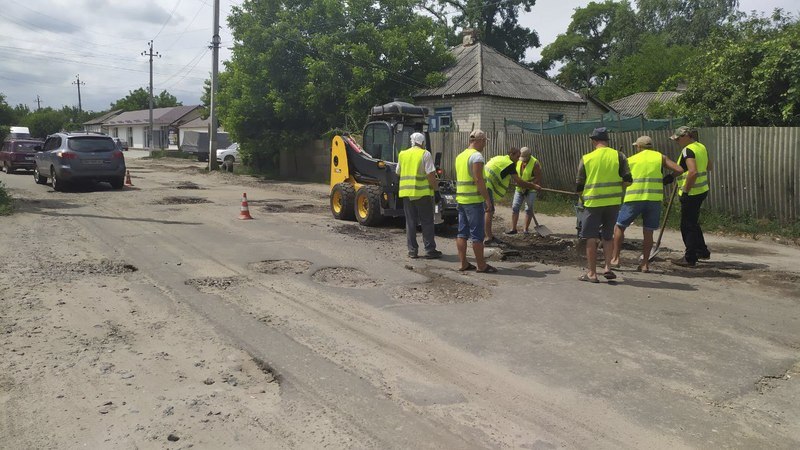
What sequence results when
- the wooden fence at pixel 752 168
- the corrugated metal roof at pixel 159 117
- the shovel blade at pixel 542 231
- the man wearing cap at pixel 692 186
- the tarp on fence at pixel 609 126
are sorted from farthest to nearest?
1. the corrugated metal roof at pixel 159 117
2. the tarp on fence at pixel 609 126
3. the wooden fence at pixel 752 168
4. the shovel blade at pixel 542 231
5. the man wearing cap at pixel 692 186

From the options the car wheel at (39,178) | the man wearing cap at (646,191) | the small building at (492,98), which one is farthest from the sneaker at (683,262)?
the car wheel at (39,178)

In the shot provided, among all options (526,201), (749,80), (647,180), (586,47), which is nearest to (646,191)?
(647,180)

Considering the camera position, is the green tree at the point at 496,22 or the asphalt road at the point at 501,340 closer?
the asphalt road at the point at 501,340

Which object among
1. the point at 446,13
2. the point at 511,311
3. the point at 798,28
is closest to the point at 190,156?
the point at 446,13

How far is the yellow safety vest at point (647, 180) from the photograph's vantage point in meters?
7.57

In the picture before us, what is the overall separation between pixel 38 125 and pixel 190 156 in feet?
144

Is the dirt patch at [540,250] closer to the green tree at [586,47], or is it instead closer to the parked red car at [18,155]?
the parked red car at [18,155]

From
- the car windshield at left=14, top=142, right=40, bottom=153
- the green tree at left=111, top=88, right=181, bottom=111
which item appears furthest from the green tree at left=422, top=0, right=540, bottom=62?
the green tree at left=111, top=88, right=181, bottom=111

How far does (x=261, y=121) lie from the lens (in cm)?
2539

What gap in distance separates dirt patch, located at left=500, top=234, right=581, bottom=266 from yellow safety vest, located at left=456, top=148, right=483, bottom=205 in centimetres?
148

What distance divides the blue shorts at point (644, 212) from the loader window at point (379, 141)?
4896 millimetres

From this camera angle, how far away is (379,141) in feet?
38.8

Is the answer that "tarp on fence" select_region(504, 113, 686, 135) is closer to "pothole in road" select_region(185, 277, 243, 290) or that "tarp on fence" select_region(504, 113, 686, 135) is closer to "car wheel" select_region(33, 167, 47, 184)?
"pothole in road" select_region(185, 277, 243, 290)

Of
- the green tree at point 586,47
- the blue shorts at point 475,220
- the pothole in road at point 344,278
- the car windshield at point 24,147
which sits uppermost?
the green tree at point 586,47
